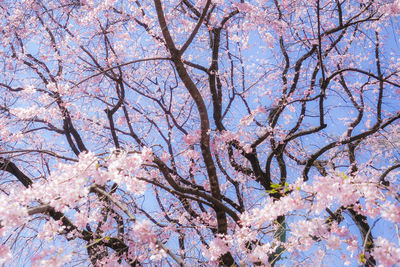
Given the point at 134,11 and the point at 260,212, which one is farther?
the point at 134,11

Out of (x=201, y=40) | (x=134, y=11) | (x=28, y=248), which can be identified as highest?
(x=201, y=40)

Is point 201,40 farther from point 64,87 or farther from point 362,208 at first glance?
point 362,208

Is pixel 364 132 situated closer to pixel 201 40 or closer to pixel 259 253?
pixel 259 253

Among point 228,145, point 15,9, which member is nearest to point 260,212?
point 228,145

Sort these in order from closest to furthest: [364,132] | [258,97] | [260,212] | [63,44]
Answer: [260,212]
[364,132]
[63,44]
[258,97]

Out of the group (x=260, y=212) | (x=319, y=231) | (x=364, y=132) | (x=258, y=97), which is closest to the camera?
(x=319, y=231)

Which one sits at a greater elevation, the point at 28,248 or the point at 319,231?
the point at 319,231

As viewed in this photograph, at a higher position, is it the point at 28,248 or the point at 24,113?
the point at 24,113

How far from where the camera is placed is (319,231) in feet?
8.97

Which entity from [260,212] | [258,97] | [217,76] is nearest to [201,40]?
[217,76]

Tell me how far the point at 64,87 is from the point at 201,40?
3.05 meters

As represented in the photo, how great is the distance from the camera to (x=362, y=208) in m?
2.82

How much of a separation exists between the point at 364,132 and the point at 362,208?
2993mm

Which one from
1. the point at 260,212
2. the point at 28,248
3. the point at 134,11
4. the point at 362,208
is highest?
the point at 134,11
